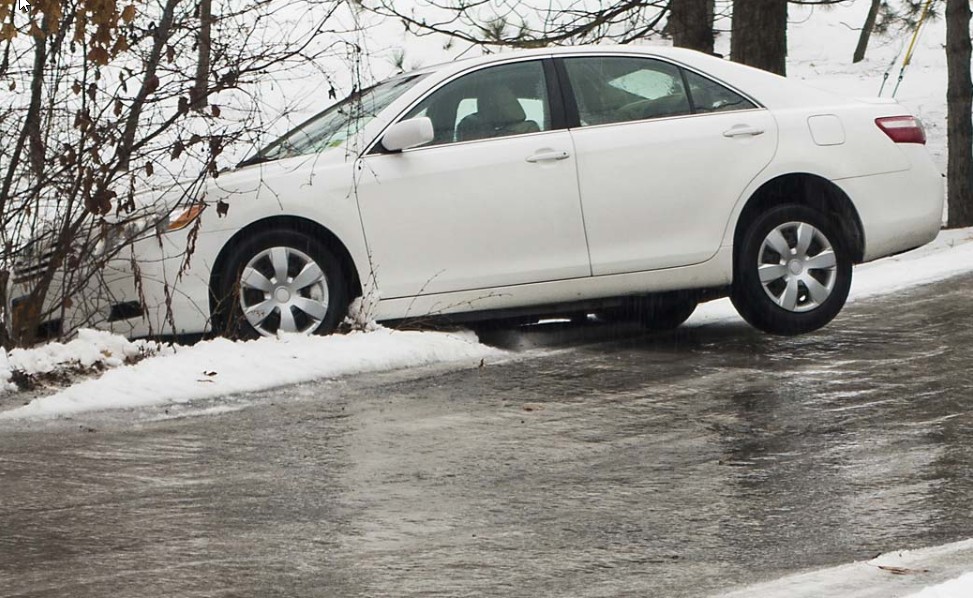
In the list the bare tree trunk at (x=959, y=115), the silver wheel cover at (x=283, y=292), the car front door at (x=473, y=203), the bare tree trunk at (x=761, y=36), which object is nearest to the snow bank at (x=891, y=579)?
the car front door at (x=473, y=203)

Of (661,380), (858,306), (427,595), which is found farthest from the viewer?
(858,306)

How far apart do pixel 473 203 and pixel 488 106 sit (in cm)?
64

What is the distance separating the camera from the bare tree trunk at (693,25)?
15.0 m

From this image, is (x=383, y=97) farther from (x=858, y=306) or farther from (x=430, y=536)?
(x=430, y=536)

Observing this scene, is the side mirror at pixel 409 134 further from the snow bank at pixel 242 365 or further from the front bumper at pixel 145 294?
the front bumper at pixel 145 294

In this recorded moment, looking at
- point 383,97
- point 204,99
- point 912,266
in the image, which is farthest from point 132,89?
point 912,266

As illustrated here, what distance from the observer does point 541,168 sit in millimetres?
8594

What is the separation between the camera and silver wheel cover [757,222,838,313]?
8.91 metres

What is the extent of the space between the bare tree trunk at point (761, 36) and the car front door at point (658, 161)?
5.50 metres

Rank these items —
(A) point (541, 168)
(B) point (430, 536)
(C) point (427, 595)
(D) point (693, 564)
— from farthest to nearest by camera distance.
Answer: (A) point (541, 168) < (B) point (430, 536) < (D) point (693, 564) < (C) point (427, 595)

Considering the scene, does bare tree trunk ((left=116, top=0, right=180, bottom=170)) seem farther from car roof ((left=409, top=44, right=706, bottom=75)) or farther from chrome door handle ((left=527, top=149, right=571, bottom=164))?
chrome door handle ((left=527, top=149, right=571, bottom=164))

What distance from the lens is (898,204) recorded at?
911 cm

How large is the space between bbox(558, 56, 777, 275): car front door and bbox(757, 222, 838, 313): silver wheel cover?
35 cm

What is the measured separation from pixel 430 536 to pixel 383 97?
180 inches
